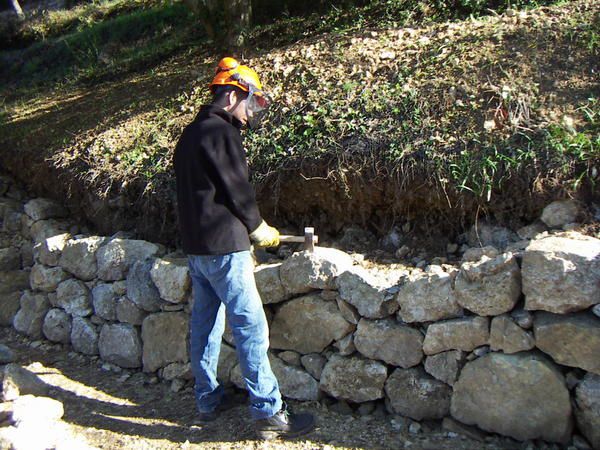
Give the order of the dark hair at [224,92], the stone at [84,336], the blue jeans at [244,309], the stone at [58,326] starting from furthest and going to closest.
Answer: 1. the stone at [58,326]
2. the stone at [84,336]
3. the dark hair at [224,92]
4. the blue jeans at [244,309]

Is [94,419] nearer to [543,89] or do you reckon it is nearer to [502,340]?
[502,340]

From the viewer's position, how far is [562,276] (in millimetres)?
3057

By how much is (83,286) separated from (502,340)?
3242mm

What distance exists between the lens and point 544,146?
374cm

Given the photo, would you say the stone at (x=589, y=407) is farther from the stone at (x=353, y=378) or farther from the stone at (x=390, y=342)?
the stone at (x=353, y=378)

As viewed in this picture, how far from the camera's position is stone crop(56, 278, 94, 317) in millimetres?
4809

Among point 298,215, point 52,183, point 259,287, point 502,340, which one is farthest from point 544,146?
point 52,183

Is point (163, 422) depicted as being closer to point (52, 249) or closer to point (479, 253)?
point (52, 249)

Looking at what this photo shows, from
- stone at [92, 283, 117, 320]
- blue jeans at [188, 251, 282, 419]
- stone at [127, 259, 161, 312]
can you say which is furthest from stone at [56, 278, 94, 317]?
blue jeans at [188, 251, 282, 419]

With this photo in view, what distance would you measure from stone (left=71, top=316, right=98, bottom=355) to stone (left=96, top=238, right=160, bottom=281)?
42 centimetres

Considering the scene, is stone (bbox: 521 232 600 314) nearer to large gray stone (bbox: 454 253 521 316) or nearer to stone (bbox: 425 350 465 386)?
large gray stone (bbox: 454 253 521 316)

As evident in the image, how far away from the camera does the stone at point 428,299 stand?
3.42m

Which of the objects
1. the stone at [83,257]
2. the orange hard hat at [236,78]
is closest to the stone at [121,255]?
the stone at [83,257]

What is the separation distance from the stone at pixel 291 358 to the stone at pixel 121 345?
3.99 ft
